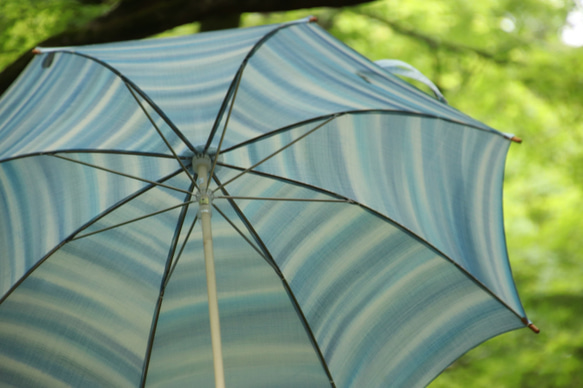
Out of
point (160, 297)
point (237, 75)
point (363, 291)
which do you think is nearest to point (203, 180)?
point (237, 75)

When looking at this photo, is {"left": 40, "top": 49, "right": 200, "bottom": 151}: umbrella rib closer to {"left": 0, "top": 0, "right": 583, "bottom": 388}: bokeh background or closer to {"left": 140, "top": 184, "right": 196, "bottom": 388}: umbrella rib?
{"left": 140, "top": 184, "right": 196, "bottom": 388}: umbrella rib

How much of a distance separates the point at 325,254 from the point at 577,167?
13.2ft

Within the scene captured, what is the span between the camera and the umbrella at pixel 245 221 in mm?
2070

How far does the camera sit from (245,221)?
2.52m

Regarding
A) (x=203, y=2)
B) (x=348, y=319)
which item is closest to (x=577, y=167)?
(x=203, y=2)

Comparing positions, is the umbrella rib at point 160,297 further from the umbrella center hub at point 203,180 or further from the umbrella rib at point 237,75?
the umbrella rib at point 237,75

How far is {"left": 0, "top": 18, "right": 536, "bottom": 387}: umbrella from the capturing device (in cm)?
207

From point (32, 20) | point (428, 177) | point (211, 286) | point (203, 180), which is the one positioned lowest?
point (211, 286)

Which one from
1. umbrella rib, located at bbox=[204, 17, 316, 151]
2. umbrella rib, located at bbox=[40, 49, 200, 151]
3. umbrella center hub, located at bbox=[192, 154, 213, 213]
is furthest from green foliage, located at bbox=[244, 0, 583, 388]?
umbrella rib, located at bbox=[40, 49, 200, 151]

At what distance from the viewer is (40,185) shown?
2.21m

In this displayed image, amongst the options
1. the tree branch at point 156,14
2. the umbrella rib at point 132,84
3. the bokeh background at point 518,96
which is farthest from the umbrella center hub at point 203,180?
the bokeh background at point 518,96

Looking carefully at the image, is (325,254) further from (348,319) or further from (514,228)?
(514,228)

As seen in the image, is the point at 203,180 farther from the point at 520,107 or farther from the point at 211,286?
the point at 520,107

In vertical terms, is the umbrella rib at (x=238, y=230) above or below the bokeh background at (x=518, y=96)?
below
